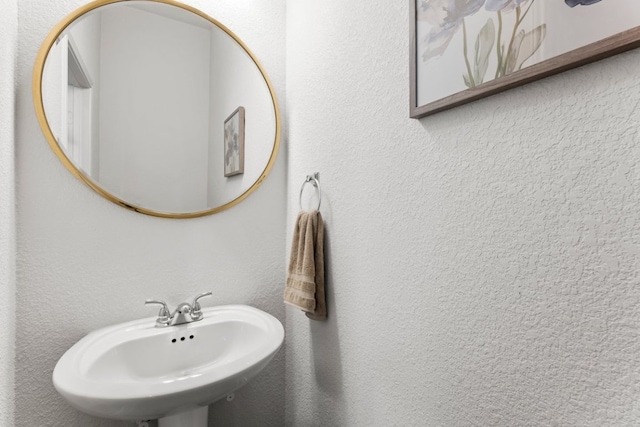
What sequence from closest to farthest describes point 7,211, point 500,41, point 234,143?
point 500,41 → point 7,211 → point 234,143

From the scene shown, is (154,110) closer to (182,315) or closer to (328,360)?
(182,315)

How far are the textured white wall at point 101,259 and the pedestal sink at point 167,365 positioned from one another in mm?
107

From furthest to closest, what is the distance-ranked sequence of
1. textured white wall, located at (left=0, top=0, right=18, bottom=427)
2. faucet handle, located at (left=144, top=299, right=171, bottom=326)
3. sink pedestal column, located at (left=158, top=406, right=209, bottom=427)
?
faucet handle, located at (left=144, top=299, right=171, bottom=326), sink pedestal column, located at (left=158, top=406, right=209, bottom=427), textured white wall, located at (left=0, top=0, right=18, bottom=427)

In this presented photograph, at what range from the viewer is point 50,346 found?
3.24 ft

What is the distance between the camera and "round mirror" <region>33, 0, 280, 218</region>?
1028 mm

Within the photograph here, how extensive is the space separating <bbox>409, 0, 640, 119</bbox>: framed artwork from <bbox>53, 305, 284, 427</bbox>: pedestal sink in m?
0.78

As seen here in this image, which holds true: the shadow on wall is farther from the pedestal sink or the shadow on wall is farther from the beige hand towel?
the pedestal sink

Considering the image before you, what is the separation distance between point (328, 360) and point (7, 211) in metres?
1.03

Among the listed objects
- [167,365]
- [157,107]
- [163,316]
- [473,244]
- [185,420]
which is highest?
[157,107]

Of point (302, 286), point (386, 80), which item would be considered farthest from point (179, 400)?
point (386, 80)

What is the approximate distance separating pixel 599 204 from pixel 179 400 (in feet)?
2.90

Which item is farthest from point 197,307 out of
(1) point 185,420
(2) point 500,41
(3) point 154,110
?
(2) point 500,41

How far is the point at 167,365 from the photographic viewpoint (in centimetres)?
104


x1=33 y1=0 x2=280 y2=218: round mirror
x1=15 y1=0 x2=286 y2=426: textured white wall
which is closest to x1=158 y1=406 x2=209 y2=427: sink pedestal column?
x1=15 y1=0 x2=286 y2=426: textured white wall
